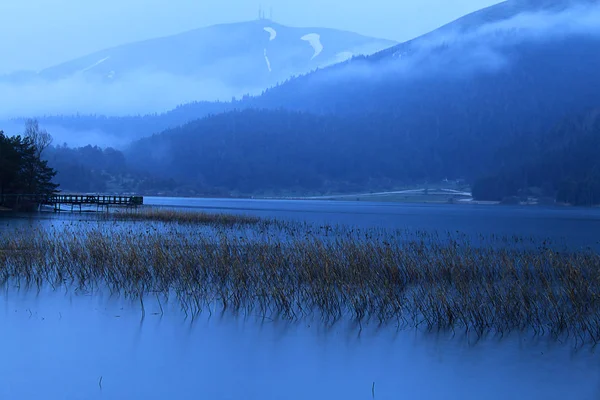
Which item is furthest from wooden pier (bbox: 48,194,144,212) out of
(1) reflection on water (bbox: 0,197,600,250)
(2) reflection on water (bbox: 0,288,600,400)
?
(2) reflection on water (bbox: 0,288,600,400)

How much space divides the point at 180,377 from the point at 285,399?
2.10 meters

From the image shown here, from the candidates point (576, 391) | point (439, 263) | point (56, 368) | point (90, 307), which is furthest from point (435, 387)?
point (439, 263)

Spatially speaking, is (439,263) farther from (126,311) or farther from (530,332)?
(126,311)

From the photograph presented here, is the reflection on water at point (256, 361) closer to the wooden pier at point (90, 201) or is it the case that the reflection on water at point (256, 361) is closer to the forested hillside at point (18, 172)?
the forested hillside at point (18, 172)

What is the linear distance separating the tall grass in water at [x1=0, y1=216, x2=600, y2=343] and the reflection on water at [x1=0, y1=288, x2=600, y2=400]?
1195 millimetres

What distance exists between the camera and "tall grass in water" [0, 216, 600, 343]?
50.9 feet

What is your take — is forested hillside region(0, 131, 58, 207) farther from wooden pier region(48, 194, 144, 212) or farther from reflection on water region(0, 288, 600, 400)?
reflection on water region(0, 288, 600, 400)

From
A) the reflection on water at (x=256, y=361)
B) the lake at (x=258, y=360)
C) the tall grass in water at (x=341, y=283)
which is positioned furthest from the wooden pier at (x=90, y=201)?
the reflection on water at (x=256, y=361)

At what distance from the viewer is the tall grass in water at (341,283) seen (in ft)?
50.9

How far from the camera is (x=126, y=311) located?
16.1 m

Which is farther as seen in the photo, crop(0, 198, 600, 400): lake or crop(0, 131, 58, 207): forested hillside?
crop(0, 131, 58, 207): forested hillside

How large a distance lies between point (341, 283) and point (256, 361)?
6021 millimetres

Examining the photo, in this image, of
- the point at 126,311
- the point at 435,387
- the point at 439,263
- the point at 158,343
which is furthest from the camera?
the point at 439,263

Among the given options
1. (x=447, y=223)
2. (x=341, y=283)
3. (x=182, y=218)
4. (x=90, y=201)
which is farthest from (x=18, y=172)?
(x=341, y=283)
